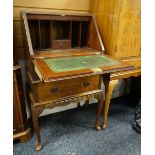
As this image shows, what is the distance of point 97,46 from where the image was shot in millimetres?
1530

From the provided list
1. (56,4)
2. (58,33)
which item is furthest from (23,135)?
(56,4)

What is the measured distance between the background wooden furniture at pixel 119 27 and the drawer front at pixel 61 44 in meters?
0.32

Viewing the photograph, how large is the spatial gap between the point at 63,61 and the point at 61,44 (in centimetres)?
34

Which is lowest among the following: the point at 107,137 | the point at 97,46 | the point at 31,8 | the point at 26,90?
the point at 107,137

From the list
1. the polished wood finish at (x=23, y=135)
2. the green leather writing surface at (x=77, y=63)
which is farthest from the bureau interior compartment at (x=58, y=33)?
the polished wood finish at (x=23, y=135)

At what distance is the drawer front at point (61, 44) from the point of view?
4.86ft

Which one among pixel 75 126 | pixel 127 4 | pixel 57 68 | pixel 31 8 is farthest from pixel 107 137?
pixel 31 8

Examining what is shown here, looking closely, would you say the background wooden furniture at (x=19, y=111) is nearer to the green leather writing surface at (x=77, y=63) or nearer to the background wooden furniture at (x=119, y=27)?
the green leather writing surface at (x=77, y=63)

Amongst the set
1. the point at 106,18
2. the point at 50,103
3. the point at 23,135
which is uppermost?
the point at 106,18

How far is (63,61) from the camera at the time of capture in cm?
122

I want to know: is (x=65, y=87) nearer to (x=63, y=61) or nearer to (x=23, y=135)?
(x=63, y=61)
